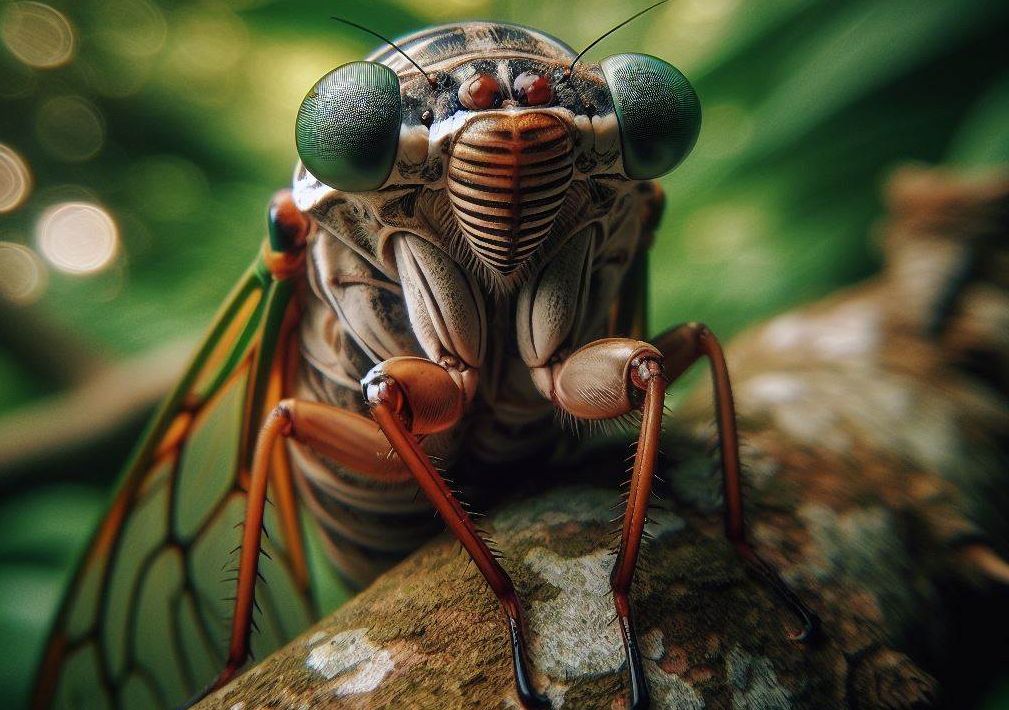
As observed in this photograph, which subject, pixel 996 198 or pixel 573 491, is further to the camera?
pixel 996 198

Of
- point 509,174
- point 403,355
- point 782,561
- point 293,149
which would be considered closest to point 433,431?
point 403,355

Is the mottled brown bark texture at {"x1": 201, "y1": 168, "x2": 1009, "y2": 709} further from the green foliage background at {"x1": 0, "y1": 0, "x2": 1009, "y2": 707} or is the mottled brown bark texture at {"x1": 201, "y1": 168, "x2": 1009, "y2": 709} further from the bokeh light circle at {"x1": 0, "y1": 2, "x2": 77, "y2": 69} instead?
the bokeh light circle at {"x1": 0, "y1": 2, "x2": 77, "y2": 69}

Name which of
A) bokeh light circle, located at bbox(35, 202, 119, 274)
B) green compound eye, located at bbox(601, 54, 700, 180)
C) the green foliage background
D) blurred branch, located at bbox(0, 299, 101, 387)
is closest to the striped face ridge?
green compound eye, located at bbox(601, 54, 700, 180)

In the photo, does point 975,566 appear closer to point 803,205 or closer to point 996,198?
point 996,198

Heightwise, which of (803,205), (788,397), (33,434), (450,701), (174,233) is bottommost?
(788,397)

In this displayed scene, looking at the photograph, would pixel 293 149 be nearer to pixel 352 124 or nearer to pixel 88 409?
pixel 88 409

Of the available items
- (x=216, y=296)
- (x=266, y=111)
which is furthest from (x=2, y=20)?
(x=216, y=296)

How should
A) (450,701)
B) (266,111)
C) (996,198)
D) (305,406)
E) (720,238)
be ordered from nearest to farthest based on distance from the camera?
(450,701) → (305,406) → (996,198) → (266,111) → (720,238)

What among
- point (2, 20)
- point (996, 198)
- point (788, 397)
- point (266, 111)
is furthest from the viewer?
point (266, 111)
